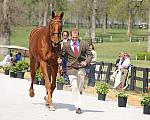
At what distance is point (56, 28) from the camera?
11.9m

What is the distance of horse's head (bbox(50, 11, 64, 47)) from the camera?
469 inches

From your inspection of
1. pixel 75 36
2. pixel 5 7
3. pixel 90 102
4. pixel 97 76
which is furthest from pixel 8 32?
pixel 75 36

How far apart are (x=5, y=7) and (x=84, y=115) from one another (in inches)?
1362

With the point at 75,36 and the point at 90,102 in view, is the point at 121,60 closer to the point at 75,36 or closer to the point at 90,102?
the point at 90,102

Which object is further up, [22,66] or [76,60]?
[76,60]

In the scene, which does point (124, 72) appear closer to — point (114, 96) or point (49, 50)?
point (114, 96)

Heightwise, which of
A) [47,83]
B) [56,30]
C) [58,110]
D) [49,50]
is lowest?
[58,110]

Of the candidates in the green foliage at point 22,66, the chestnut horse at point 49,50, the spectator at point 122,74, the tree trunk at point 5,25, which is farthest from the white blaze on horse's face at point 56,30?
the tree trunk at point 5,25

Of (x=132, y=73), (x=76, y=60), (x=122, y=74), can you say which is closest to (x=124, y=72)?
(x=122, y=74)

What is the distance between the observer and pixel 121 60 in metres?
21.2

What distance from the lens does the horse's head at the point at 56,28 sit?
39.1 feet

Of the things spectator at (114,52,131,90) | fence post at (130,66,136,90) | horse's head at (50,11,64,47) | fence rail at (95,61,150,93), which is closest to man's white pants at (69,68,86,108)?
horse's head at (50,11,64,47)

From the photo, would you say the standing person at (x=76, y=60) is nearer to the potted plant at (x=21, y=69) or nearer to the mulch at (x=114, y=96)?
the mulch at (x=114, y=96)

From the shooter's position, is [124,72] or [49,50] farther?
[124,72]
